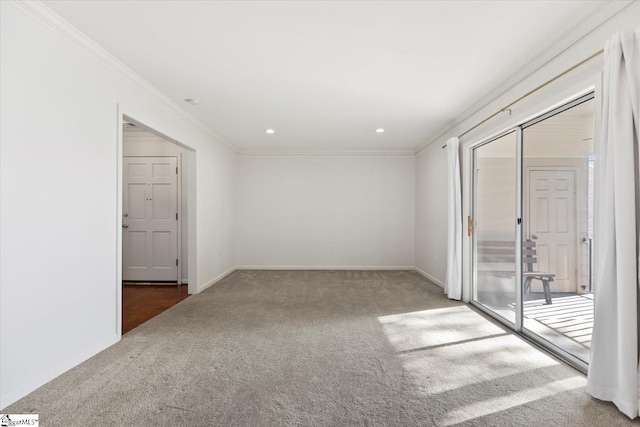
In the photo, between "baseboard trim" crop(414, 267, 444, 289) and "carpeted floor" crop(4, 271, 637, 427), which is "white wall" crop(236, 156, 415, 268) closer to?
"baseboard trim" crop(414, 267, 444, 289)

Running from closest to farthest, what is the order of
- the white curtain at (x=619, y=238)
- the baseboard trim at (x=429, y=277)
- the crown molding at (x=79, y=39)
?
1. the white curtain at (x=619, y=238)
2. the crown molding at (x=79, y=39)
3. the baseboard trim at (x=429, y=277)

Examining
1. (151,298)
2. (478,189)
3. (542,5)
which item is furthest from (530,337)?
(151,298)

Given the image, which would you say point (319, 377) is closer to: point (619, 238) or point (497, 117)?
point (619, 238)

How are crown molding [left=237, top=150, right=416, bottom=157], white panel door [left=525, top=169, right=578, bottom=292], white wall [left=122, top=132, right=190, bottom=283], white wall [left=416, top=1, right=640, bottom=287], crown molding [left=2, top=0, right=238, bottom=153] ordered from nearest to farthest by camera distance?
crown molding [left=2, top=0, right=238, bottom=153] → white wall [left=416, top=1, right=640, bottom=287] → white panel door [left=525, top=169, right=578, bottom=292] → white wall [left=122, top=132, right=190, bottom=283] → crown molding [left=237, top=150, right=416, bottom=157]

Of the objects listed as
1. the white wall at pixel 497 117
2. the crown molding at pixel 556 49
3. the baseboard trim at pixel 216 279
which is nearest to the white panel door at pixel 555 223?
the white wall at pixel 497 117

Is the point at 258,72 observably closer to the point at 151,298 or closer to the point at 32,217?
the point at 32,217

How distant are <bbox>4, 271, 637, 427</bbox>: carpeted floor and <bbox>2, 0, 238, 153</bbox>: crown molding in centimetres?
248

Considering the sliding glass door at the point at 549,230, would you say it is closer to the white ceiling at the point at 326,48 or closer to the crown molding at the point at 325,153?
the white ceiling at the point at 326,48

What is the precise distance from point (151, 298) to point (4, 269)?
283cm

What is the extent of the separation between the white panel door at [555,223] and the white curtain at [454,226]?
115cm

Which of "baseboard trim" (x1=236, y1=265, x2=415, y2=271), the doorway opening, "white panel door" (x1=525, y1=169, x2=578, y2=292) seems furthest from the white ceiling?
"baseboard trim" (x1=236, y1=265, x2=415, y2=271)

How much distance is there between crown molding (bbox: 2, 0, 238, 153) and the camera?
2078mm

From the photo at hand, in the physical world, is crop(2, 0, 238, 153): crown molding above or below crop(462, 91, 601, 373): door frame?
above

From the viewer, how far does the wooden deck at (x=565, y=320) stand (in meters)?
2.78
